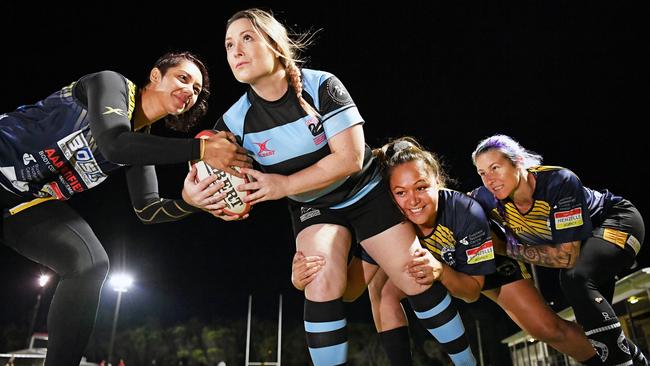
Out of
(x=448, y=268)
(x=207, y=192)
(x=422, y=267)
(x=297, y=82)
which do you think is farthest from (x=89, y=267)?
(x=448, y=268)

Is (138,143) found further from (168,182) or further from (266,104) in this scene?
(168,182)

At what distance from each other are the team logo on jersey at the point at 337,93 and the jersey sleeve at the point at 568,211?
2145mm

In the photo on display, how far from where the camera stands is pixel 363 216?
Answer: 3053 millimetres

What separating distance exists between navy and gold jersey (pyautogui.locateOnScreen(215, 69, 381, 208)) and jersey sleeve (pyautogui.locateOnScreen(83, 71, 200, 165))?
513mm

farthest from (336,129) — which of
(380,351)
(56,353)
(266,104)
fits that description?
(380,351)

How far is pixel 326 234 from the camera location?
9.49 ft

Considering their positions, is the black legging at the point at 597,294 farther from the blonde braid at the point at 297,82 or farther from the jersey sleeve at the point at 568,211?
the blonde braid at the point at 297,82

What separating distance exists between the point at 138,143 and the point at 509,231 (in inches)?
130

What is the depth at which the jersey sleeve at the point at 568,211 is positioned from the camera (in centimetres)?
383

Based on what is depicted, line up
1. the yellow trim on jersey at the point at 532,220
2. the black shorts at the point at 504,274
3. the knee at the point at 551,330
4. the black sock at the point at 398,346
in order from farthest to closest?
the yellow trim on jersey at the point at 532,220, the black shorts at the point at 504,274, the knee at the point at 551,330, the black sock at the point at 398,346

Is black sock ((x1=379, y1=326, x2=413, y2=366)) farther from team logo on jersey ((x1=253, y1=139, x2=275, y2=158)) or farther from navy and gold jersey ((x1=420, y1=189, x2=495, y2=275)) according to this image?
team logo on jersey ((x1=253, y1=139, x2=275, y2=158))

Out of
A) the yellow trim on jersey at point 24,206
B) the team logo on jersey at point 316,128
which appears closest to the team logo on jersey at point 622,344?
the team logo on jersey at point 316,128

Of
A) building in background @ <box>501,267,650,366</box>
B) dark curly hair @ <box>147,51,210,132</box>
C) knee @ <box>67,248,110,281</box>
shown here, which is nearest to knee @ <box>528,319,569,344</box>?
knee @ <box>67,248,110,281</box>

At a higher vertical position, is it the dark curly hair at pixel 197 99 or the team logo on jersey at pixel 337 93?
the dark curly hair at pixel 197 99
